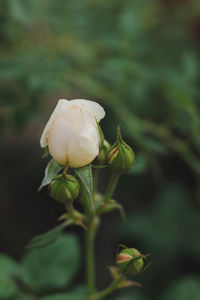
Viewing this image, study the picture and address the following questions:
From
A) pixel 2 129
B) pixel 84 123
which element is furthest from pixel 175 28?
pixel 84 123

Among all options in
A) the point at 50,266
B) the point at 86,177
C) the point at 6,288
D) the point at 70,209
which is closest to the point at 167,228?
the point at 50,266

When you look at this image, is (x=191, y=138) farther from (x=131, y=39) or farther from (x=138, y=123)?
(x=131, y=39)

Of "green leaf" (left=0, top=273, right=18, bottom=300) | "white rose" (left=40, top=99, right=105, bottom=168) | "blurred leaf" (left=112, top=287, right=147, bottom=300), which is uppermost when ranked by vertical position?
"white rose" (left=40, top=99, right=105, bottom=168)

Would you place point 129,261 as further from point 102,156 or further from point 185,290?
point 185,290

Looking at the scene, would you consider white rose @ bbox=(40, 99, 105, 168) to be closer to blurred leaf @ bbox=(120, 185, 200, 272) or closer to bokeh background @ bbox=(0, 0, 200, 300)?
bokeh background @ bbox=(0, 0, 200, 300)

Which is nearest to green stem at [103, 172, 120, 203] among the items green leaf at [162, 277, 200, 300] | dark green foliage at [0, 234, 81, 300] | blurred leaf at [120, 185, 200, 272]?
dark green foliage at [0, 234, 81, 300]

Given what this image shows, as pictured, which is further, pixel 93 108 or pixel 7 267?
pixel 7 267
